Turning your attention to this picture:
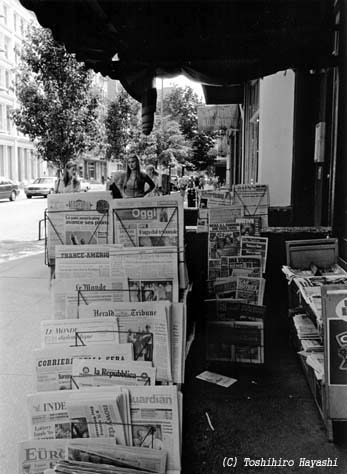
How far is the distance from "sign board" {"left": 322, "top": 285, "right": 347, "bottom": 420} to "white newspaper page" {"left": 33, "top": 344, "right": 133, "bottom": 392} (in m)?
1.07

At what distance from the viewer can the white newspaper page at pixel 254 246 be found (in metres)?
4.16

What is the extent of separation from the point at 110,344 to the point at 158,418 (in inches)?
16.1

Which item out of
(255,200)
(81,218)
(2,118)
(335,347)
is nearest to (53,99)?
(255,200)

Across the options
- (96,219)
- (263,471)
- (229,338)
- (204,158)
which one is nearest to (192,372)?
(229,338)

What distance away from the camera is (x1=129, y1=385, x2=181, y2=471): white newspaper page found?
7.26ft

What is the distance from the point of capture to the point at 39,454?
7.15 ft

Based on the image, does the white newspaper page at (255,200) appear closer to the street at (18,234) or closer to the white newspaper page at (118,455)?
the white newspaper page at (118,455)

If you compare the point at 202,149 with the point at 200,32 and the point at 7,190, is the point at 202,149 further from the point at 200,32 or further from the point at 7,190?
the point at 200,32

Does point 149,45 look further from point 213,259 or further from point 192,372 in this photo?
point 192,372

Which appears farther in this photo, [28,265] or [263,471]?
[28,265]

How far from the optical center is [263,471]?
8.39ft

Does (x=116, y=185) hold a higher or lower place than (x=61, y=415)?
higher

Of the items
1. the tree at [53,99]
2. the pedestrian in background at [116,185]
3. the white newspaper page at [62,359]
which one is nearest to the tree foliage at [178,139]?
the tree at [53,99]

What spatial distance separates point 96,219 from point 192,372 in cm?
153
